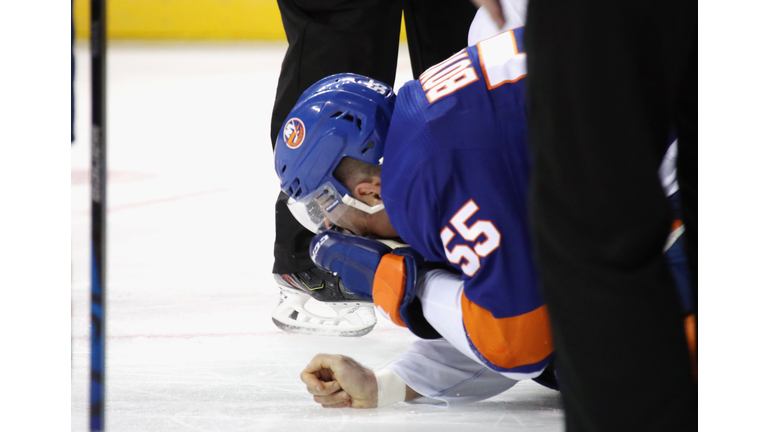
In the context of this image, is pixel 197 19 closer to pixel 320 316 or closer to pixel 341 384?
pixel 320 316

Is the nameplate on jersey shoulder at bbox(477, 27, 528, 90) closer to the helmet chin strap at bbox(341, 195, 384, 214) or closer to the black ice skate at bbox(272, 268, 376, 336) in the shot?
the helmet chin strap at bbox(341, 195, 384, 214)

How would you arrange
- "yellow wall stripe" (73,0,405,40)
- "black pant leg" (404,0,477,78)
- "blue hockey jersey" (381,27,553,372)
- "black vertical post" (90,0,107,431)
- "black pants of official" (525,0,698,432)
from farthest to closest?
"yellow wall stripe" (73,0,405,40) < "black pant leg" (404,0,477,78) < "blue hockey jersey" (381,27,553,372) < "black vertical post" (90,0,107,431) < "black pants of official" (525,0,698,432)

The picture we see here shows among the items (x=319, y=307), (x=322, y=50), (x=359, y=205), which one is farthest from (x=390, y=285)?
(x=322, y=50)

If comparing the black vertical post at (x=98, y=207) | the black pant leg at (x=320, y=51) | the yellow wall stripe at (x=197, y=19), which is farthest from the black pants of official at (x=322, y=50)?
the yellow wall stripe at (x=197, y=19)

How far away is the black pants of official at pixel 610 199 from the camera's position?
0.61m

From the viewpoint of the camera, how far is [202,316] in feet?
7.10

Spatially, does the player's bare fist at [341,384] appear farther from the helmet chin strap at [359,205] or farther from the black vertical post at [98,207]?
the black vertical post at [98,207]

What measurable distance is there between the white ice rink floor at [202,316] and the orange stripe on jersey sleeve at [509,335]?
0.20 m

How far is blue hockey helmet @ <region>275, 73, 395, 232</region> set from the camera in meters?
1.45

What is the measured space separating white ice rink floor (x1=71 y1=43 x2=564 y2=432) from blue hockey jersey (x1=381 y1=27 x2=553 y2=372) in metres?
0.27

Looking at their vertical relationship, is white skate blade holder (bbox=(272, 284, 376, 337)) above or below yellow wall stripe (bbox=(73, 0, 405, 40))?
below

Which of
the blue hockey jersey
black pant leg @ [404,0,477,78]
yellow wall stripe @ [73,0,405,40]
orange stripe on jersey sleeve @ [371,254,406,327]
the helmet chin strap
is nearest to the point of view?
the blue hockey jersey

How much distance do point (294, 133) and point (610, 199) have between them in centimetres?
96

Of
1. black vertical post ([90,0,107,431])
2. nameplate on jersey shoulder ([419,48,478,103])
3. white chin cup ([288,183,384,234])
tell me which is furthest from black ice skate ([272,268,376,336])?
black vertical post ([90,0,107,431])
